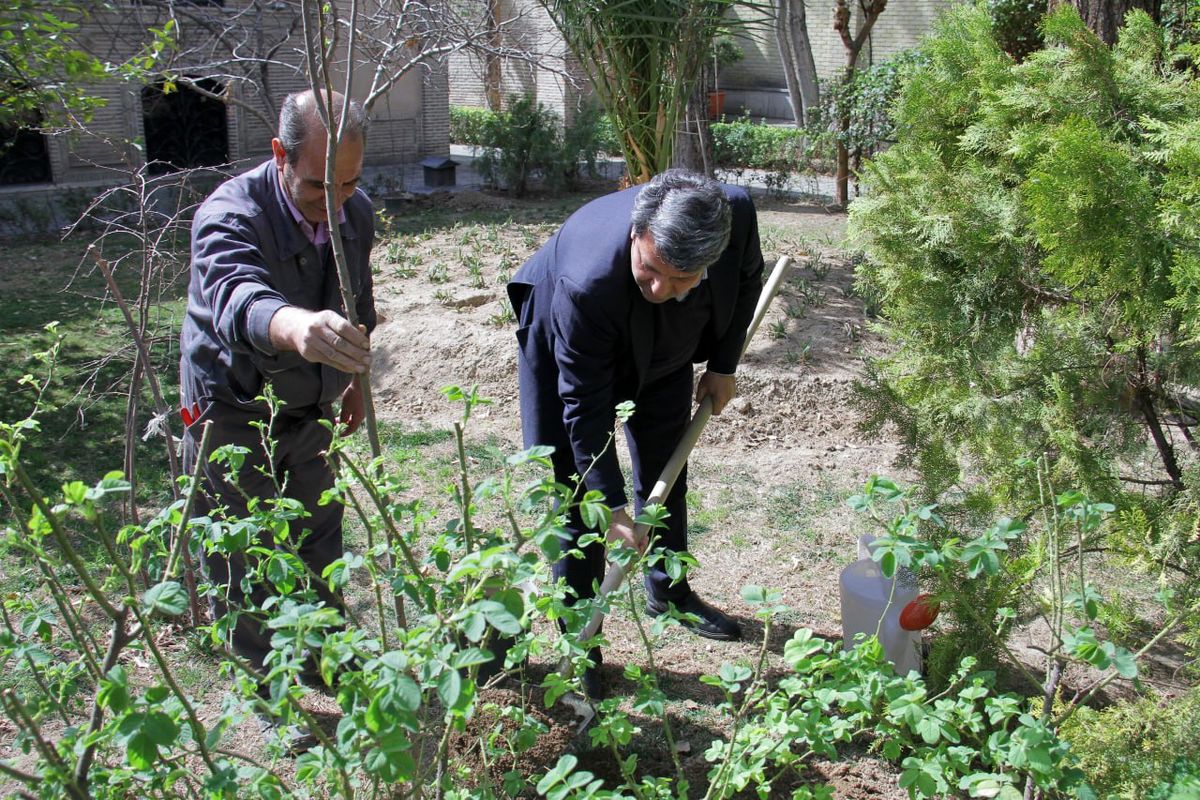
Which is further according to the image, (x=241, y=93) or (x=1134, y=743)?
(x=241, y=93)

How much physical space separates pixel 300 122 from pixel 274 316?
2.06 feet

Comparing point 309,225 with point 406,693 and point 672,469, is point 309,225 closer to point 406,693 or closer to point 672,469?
point 672,469

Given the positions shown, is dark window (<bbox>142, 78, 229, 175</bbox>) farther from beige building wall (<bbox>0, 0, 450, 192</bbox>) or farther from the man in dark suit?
the man in dark suit

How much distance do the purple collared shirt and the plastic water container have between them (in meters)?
1.94

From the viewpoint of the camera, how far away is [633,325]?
2.79 meters

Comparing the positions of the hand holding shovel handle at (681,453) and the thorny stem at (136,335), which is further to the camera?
the thorny stem at (136,335)

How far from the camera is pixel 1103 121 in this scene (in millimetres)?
2561

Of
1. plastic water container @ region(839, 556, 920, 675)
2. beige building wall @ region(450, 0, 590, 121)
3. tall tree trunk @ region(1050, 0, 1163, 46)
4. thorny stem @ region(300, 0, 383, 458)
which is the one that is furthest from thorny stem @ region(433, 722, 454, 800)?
beige building wall @ region(450, 0, 590, 121)

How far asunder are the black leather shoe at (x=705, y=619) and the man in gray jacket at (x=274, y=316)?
121cm

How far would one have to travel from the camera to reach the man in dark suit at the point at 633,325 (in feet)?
8.32

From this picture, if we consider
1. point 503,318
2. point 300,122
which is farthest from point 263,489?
point 503,318

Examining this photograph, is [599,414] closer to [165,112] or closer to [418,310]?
[418,310]

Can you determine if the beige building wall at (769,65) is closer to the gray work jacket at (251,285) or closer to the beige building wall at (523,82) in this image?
the beige building wall at (523,82)

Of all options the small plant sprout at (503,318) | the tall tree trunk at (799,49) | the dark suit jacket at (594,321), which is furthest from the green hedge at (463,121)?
the dark suit jacket at (594,321)
